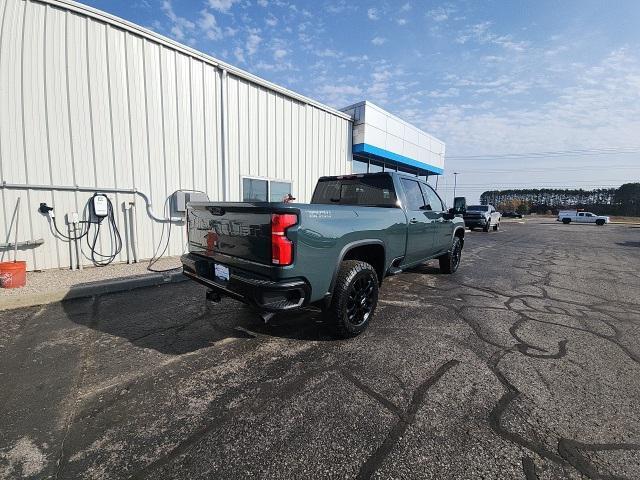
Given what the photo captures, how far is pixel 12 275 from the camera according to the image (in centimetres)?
490

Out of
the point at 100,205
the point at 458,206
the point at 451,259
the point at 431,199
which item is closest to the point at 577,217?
the point at 451,259

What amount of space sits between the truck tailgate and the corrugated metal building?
13.6 ft

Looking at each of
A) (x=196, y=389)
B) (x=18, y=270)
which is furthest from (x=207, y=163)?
(x=196, y=389)

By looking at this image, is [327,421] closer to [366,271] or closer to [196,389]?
[196,389]

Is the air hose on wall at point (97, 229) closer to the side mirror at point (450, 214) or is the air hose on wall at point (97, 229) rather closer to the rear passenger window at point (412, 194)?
the rear passenger window at point (412, 194)

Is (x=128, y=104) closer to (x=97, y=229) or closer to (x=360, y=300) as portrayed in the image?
(x=97, y=229)

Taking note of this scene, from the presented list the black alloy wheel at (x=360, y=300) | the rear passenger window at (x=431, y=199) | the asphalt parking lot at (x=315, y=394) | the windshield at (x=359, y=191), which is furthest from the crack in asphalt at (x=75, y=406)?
the rear passenger window at (x=431, y=199)

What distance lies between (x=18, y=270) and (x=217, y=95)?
585cm

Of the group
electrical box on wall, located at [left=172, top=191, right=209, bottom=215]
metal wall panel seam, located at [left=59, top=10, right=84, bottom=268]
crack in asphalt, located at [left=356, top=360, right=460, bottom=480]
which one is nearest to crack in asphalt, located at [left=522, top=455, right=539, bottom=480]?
crack in asphalt, located at [left=356, top=360, right=460, bottom=480]

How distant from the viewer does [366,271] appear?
3.61 metres

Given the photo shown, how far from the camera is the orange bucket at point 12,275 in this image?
15.9 feet

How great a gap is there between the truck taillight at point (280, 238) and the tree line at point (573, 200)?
70.1 metres

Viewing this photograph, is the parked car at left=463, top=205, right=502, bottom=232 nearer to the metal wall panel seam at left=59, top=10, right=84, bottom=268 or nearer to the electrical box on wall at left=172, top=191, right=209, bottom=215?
the electrical box on wall at left=172, top=191, right=209, bottom=215

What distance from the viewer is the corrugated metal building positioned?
226 inches
